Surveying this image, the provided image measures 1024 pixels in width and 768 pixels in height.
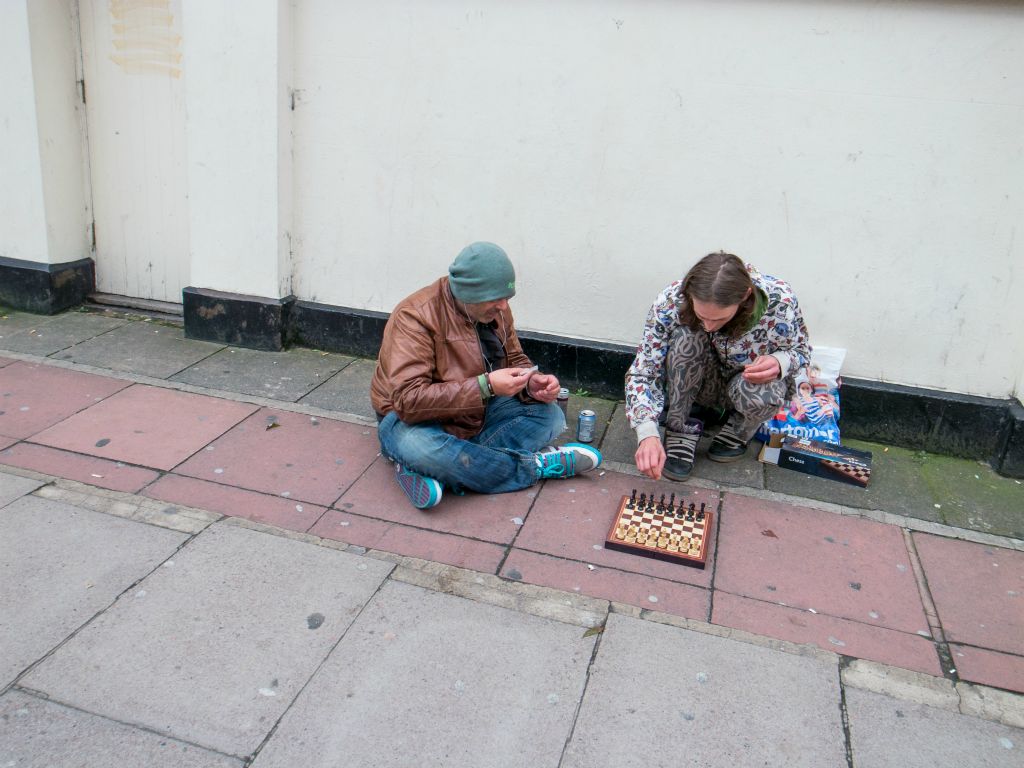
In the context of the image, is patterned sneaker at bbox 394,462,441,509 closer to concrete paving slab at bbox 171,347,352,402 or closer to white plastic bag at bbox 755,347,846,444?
concrete paving slab at bbox 171,347,352,402

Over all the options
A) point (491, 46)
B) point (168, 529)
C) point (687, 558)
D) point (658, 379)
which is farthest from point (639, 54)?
point (168, 529)

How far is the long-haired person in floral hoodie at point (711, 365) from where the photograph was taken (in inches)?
141

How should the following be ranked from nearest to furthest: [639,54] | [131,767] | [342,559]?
[131,767], [342,559], [639,54]

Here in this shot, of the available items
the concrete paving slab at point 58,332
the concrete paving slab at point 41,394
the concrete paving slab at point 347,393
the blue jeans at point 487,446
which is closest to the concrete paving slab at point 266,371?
the concrete paving slab at point 347,393

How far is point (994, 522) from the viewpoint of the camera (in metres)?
3.75

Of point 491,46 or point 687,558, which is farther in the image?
point 491,46

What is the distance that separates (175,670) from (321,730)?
1.75 feet

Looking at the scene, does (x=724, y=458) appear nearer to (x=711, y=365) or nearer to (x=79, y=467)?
(x=711, y=365)

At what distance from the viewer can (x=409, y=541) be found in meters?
3.33

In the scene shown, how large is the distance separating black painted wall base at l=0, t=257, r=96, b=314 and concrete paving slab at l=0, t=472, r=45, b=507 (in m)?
2.28

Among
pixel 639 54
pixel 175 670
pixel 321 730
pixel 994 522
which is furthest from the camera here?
pixel 639 54

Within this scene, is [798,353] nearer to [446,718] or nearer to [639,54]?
[639,54]

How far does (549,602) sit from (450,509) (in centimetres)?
73

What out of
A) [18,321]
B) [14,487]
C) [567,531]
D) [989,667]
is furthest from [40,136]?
[989,667]
